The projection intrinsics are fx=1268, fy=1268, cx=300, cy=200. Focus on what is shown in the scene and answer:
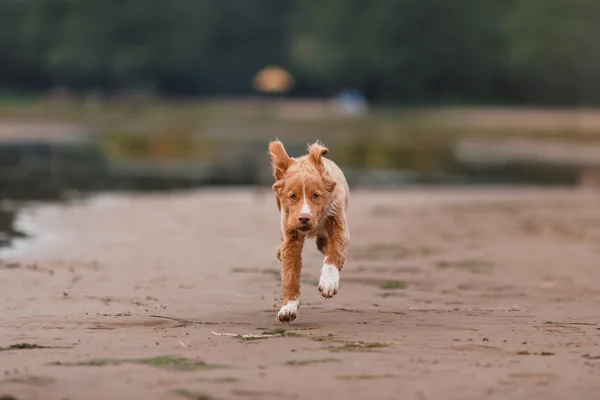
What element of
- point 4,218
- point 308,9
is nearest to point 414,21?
point 308,9

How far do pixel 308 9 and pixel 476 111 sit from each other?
1078 inches

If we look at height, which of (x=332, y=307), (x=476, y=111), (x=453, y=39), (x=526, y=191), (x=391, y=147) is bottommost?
(x=332, y=307)

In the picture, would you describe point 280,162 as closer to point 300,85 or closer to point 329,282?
point 329,282

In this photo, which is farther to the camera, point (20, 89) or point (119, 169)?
point (20, 89)

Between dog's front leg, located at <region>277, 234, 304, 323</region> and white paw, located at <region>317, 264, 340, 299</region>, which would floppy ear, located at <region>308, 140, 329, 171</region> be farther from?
white paw, located at <region>317, 264, 340, 299</region>

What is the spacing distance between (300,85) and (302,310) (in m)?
77.3

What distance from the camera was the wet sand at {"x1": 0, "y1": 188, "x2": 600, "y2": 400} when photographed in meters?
6.98

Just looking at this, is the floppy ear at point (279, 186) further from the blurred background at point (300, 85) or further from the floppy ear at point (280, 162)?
the blurred background at point (300, 85)

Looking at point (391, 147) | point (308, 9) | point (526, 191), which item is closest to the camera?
point (526, 191)

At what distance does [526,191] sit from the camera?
26.7 metres

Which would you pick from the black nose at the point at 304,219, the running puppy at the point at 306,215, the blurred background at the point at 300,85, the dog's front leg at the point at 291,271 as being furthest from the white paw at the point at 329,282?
the blurred background at the point at 300,85

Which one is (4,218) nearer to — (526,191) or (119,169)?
(526,191)

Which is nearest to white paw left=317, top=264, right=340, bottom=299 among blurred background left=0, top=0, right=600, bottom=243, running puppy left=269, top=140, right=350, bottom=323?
running puppy left=269, top=140, right=350, bottom=323

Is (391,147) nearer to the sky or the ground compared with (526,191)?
nearer to the sky
